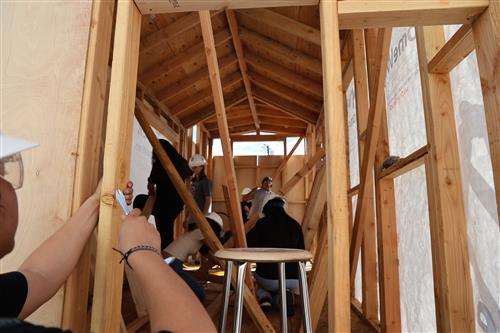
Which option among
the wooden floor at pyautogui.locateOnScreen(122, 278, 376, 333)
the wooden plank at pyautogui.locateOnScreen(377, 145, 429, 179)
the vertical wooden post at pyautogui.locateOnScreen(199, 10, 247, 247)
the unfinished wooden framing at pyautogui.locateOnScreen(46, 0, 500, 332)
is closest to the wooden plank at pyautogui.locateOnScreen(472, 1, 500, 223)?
the unfinished wooden framing at pyautogui.locateOnScreen(46, 0, 500, 332)

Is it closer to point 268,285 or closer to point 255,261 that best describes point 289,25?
point 268,285

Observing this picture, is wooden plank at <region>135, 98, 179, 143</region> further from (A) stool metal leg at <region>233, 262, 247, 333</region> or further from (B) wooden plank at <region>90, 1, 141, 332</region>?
(B) wooden plank at <region>90, 1, 141, 332</region>

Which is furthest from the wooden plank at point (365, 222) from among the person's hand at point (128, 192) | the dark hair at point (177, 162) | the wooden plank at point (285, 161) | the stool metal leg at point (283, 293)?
the wooden plank at point (285, 161)

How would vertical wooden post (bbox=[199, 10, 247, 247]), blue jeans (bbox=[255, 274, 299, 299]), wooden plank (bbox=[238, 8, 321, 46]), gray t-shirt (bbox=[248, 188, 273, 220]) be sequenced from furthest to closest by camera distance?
gray t-shirt (bbox=[248, 188, 273, 220]) < wooden plank (bbox=[238, 8, 321, 46]) < blue jeans (bbox=[255, 274, 299, 299]) < vertical wooden post (bbox=[199, 10, 247, 247])

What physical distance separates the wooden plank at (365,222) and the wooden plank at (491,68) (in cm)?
190

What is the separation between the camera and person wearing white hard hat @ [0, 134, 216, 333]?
0.70 m

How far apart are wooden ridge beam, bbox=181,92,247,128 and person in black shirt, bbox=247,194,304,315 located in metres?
4.37

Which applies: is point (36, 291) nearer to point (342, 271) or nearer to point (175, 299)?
point (175, 299)

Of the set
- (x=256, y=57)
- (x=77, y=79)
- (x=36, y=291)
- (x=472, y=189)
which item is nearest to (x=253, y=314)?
(x=472, y=189)

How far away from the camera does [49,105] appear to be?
45.6 inches

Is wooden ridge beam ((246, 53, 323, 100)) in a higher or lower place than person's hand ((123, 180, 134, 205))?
higher

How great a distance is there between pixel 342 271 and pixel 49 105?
3.41ft

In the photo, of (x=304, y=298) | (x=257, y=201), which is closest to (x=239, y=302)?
(x=304, y=298)

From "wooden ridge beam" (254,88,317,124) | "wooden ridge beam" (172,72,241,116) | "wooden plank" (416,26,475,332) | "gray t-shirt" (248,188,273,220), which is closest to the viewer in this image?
"wooden plank" (416,26,475,332)
